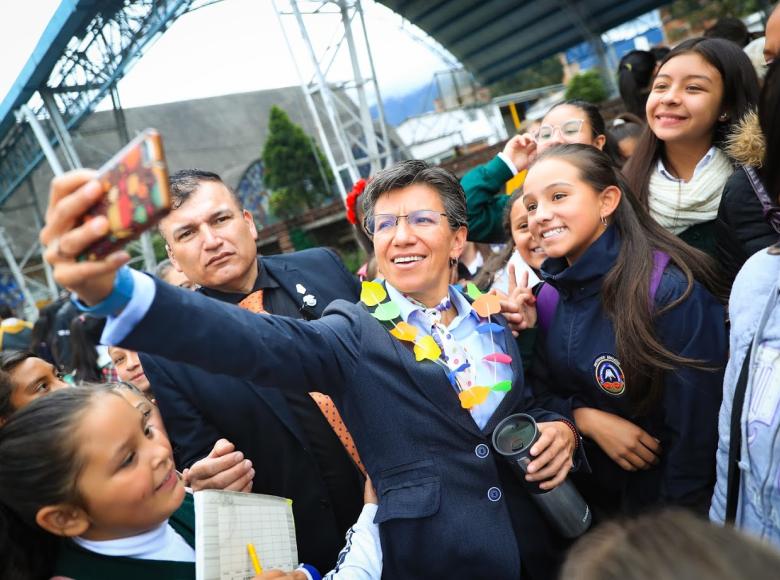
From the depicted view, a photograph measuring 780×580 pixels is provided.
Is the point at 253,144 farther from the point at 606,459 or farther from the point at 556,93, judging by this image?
the point at 606,459

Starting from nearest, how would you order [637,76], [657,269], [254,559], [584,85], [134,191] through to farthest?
[134,191]
[254,559]
[657,269]
[637,76]
[584,85]

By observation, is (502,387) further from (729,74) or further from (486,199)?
(729,74)

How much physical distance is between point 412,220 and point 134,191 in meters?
0.99

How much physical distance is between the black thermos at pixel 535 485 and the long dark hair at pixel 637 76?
9.55ft

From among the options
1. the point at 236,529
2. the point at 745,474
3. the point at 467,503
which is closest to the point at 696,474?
the point at 745,474

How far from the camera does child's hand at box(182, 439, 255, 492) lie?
1.67 m

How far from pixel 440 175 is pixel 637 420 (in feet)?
3.61

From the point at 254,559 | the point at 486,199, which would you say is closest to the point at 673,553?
the point at 254,559

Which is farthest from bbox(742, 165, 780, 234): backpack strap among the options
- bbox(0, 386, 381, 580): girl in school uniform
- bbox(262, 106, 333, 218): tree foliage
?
bbox(262, 106, 333, 218): tree foliage

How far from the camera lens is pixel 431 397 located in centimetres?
163

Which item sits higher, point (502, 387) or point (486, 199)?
point (486, 199)

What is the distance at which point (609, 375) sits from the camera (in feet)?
6.37

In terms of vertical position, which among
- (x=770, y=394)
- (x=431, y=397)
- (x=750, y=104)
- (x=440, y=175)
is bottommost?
(x=770, y=394)

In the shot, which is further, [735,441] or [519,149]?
[519,149]
